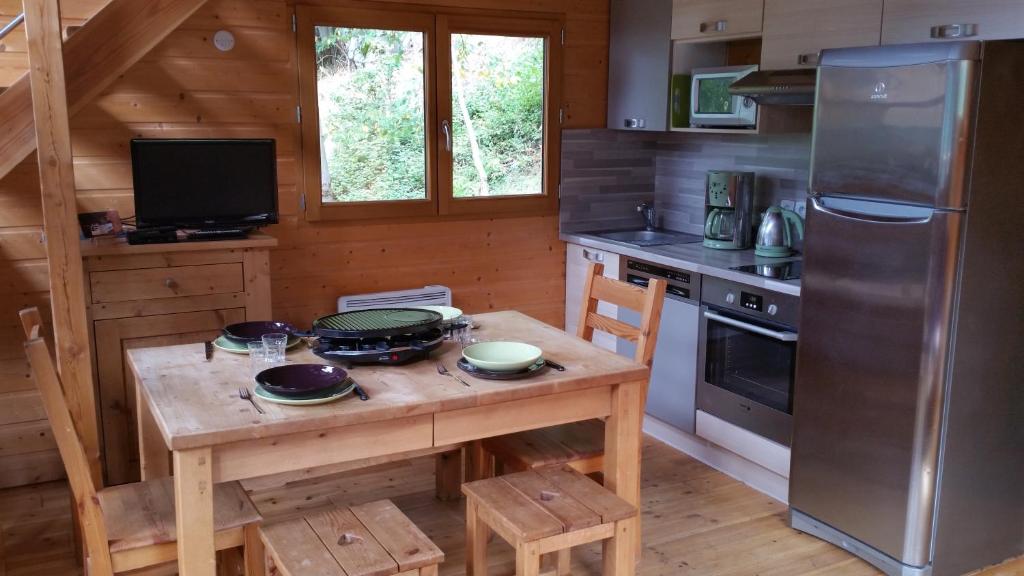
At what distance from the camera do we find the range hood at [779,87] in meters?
3.36

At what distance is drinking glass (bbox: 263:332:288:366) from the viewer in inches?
97.1

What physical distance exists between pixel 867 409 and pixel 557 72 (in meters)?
2.37

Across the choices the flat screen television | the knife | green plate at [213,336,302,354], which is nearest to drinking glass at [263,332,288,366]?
green plate at [213,336,302,354]

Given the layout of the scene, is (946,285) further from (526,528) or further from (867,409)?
(526,528)

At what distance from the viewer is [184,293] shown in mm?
3426

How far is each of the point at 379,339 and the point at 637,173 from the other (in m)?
2.70

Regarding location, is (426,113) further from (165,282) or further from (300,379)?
(300,379)

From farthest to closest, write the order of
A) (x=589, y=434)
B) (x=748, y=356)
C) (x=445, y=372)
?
(x=748, y=356) → (x=589, y=434) → (x=445, y=372)

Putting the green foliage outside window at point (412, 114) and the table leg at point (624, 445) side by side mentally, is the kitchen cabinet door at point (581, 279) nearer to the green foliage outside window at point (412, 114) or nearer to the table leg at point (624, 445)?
the green foliage outside window at point (412, 114)

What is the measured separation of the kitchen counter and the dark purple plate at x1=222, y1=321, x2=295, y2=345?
5.79 feet

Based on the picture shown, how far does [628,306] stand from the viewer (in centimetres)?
300

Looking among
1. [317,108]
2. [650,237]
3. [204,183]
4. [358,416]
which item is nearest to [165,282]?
[204,183]

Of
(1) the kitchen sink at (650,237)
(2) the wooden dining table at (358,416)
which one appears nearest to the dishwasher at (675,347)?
(1) the kitchen sink at (650,237)

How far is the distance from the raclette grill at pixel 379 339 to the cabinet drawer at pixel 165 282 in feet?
3.44
